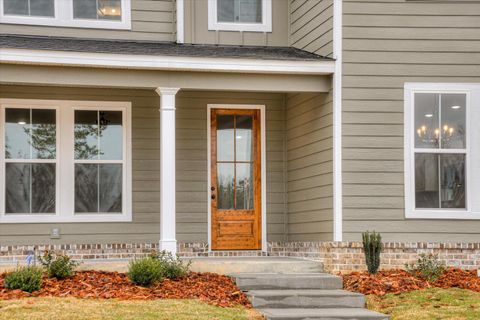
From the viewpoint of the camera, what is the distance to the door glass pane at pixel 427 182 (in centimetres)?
1150

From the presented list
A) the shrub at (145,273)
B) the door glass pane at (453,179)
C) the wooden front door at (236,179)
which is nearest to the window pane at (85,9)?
the wooden front door at (236,179)

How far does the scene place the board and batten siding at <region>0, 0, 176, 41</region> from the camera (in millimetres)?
13133

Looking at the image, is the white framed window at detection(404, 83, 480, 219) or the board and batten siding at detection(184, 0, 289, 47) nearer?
the white framed window at detection(404, 83, 480, 219)

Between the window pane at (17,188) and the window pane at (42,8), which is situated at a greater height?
the window pane at (42,8)

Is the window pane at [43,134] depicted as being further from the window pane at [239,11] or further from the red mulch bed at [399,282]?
the red mulch bed at [399,282]

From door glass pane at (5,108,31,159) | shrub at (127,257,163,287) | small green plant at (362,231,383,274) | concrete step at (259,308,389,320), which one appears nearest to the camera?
concrete step at (259,308,389,320)

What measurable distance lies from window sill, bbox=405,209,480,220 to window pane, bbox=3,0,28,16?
6840 mm

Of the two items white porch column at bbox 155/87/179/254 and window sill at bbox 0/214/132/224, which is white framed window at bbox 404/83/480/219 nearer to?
white porch column at bbox 155/87/179/254

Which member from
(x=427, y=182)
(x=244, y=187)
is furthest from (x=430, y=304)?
(x=244, y=187)

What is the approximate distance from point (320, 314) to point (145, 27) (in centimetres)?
617

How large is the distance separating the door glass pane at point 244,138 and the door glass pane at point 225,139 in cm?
10

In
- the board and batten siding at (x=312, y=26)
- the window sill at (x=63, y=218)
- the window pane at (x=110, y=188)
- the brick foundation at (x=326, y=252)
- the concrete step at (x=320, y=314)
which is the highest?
the board and batten siding at (x=312, y=26)

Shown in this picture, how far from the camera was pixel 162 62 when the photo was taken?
452 inches

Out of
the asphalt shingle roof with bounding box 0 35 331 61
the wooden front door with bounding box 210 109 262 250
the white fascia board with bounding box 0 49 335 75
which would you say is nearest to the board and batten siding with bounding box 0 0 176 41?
the asphalt shingle roof with bounding box 0 35 331 61
